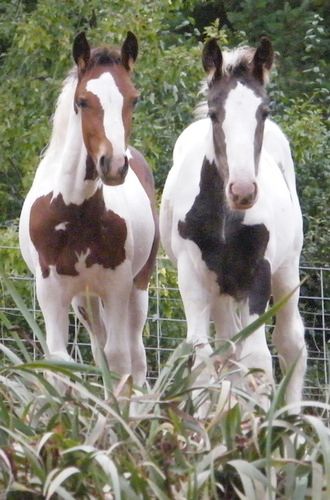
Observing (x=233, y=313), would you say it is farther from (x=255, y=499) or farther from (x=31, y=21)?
(x=31, y=21)

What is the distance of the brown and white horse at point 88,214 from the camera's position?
25.7ft

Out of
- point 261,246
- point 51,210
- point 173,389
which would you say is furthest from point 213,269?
point 173,389

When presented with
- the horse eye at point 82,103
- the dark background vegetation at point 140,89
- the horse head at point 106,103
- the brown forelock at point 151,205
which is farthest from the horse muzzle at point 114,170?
the dark background vegetation at point 140,89

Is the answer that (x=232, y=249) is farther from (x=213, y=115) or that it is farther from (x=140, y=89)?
(x=140, y=89)

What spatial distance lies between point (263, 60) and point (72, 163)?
1.10m

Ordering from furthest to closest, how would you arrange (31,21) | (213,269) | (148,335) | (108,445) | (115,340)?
1. (31,21)
2. (148,335)
3. (115,340)
4. (213,269)
5. (108,445)

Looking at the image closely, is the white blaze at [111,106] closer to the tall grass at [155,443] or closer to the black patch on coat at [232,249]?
the black patch on coat at [232,249]

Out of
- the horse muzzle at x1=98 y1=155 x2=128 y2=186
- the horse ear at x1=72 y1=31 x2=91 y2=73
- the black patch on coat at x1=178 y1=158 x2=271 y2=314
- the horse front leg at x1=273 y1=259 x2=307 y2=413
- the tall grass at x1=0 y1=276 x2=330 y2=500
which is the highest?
the horse ear at x1=72 y1=31 x2=91 y2=73

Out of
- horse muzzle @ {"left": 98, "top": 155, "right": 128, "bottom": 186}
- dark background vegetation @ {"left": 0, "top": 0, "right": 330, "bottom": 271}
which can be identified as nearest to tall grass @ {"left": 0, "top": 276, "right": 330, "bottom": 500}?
horse muzzle @ {"left": 98, "top": 155, "right": 128, "bottom": 186}

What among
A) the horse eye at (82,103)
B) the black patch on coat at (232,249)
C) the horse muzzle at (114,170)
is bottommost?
the black patch on coat at (232,249)

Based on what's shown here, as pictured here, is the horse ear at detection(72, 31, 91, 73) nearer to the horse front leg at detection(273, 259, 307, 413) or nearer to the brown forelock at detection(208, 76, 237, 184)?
the brown forelock at detection(208, 76, 237, 184)

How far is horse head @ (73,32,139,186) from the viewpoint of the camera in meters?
7.56

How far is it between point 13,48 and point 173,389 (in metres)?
11.0

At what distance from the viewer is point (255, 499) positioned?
4.27 m
